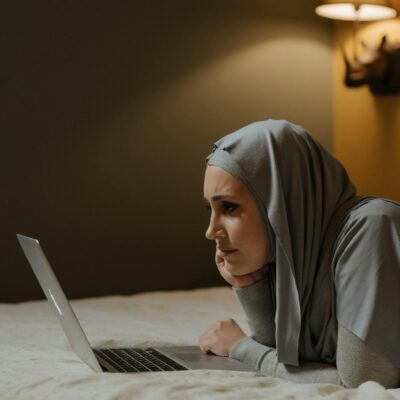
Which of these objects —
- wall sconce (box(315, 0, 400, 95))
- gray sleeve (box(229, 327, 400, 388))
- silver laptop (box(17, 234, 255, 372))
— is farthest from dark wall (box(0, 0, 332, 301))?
gray sleeve (box(229, 327, 400, 388))

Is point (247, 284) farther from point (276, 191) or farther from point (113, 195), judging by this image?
point (113, 195)

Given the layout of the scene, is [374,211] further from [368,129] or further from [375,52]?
[368,129]

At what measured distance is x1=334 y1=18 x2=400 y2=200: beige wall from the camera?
11.0ft

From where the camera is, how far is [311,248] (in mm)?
1474

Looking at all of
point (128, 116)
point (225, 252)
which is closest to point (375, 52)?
point (128, 116)

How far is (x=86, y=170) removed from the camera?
3225 mm

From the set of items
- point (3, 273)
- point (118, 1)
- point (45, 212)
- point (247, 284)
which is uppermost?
point (118, 1)

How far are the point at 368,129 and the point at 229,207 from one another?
6.82 ft

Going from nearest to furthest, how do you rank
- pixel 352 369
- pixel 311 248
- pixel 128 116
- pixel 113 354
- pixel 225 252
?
pixel 352 369, pixel 311 248, pixel 225 252, pixel 113 354, pixel 128 116

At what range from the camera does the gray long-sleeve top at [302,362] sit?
1.35 metres

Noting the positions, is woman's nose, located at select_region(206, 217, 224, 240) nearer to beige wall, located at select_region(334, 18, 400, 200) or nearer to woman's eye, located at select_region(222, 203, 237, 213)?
woman's eye, located at select_region(222, 203, 237, 213)

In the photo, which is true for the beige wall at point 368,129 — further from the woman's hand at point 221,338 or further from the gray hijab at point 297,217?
the gray hijab at point 297,217

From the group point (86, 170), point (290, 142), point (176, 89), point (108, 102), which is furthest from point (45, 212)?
Answer: point (290, 142)

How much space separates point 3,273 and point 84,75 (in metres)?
0.83
